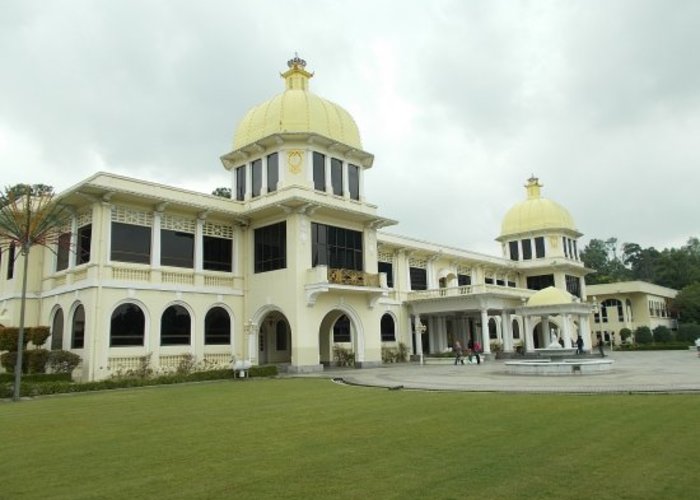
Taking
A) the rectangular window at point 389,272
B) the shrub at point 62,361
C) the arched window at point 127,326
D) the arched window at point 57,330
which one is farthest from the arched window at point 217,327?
the rectangular window at point 389,272

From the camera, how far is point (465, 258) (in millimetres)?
45375

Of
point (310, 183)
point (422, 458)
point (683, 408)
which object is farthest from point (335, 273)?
point (422, 458)

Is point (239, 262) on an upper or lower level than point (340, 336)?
upper

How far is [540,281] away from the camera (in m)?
52.7

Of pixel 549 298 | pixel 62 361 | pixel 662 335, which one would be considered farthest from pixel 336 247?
pixel 662 335

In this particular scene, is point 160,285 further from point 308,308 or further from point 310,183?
point 310,183

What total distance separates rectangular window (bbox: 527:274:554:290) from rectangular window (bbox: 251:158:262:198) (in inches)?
1247

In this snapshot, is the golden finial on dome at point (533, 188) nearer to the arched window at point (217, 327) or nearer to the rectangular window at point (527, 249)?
the rectangular window at point (527, 249)

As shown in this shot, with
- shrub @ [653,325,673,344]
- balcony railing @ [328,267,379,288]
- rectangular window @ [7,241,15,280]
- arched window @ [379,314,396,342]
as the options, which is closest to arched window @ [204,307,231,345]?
balcony railing @ [328,267,379,288]

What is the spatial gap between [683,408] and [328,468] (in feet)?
26.0

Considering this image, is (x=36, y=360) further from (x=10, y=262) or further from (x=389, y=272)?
(x=389, y=272)

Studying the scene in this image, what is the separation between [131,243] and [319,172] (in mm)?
10170

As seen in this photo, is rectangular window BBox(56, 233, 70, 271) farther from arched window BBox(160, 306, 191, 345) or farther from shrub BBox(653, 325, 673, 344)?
shrub BBox(653, 325, 673, 344)

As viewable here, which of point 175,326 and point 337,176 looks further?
point 337,176
